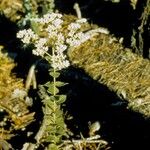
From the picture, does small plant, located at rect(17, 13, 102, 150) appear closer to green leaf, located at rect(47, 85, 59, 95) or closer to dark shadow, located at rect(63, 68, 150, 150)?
green leaf, located at rect(47, 85, 59, 95)

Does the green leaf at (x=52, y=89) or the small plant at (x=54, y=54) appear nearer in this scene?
the small plant at (x=54, y=54)

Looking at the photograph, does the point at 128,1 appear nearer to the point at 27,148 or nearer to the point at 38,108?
the point at 38,108

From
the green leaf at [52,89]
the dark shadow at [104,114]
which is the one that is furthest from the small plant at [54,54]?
the dark shadow at [104,114]

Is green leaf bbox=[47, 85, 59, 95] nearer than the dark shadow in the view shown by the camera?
Yes

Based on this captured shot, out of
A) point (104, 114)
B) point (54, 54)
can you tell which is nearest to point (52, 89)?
point (54, 54)

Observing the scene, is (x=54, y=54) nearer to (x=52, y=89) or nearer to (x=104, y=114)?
(x=52, y=89)

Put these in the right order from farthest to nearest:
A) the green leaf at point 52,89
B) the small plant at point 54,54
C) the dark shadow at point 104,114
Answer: the dark shadow at point 104,114
the green leaf at point 52,89
the small plant at point 54,54

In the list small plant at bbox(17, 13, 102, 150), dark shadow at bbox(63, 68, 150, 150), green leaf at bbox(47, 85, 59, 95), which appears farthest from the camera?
dark shadow at bbox(63, 68, 150, 150)

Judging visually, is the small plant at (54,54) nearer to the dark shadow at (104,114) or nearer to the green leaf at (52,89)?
the green leaf at (52,89)

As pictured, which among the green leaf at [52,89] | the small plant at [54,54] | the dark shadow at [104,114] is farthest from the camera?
the dark shadow at [104,114]

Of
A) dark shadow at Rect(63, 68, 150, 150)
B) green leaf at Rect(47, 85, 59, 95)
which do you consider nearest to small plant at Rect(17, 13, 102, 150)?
green leaf at Rect(47, 85, 59, 95)

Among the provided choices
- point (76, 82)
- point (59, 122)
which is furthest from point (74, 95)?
point (59, 122)
